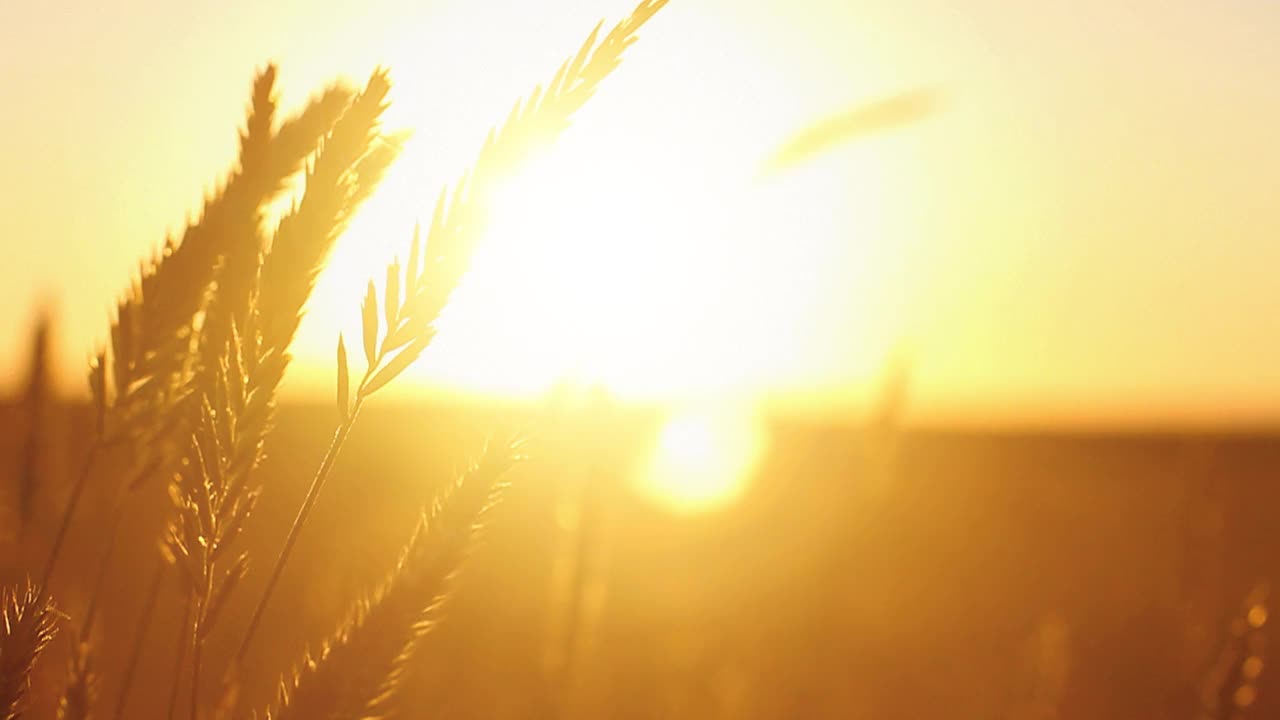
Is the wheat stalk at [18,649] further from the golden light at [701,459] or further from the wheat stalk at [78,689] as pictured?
the golden light at [701,459]

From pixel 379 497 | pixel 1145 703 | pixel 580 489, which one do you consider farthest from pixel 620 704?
pixel 379 497

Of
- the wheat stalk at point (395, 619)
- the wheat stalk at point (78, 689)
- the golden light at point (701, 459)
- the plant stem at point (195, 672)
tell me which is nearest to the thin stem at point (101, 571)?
the wheat stalk at point (78, 689)

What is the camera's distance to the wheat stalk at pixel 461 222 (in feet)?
3.31

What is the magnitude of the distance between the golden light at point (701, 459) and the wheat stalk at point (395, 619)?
3054 mm

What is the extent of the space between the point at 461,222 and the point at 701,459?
8.76m

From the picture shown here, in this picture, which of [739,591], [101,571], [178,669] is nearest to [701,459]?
[739,591]

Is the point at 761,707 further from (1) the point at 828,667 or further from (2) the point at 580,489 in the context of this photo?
(2) the point at 580,489

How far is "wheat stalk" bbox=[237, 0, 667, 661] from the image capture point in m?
1.01

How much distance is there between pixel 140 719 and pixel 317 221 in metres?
3.11

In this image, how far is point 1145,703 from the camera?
6.95 metres

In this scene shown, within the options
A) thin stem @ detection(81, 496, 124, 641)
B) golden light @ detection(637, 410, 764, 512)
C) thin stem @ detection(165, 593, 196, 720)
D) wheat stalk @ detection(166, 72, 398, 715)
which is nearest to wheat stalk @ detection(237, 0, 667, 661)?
wheat stalk @ detection(166, 72, 398, 715)

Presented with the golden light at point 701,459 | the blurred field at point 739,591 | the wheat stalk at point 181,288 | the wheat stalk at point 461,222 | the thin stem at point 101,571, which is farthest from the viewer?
the golden light at point 701,459

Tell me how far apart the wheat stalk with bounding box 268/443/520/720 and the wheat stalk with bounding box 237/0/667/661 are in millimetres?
135

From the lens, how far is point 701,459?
969cm
